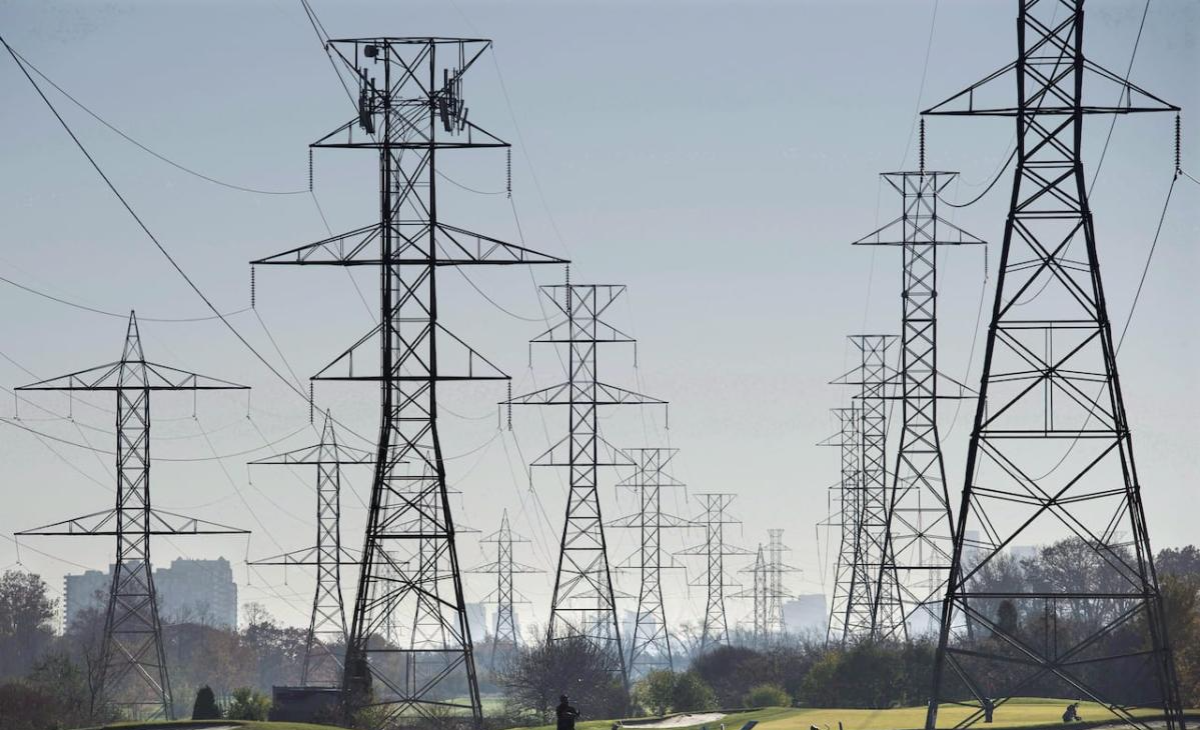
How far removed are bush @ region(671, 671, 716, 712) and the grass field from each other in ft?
60.7

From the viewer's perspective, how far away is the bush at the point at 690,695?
105375 millimetres

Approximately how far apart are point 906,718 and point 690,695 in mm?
37617

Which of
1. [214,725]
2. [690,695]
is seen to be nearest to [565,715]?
[214,725]

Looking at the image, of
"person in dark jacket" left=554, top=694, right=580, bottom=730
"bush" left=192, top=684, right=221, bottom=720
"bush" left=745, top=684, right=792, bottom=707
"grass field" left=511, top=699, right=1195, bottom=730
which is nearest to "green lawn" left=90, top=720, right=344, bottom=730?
"bush" left=192, top=684, right=221, bottom=720

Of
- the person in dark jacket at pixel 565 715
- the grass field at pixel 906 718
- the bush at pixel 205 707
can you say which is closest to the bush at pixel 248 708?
the bush at pixel 205 707

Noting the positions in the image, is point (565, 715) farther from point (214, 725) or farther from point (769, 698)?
point (769, 698)

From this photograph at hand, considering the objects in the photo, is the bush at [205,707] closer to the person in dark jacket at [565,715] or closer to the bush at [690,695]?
the person in dark jacket at [565,715]

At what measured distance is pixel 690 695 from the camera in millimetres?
106125

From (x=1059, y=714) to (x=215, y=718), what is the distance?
96.6 feet

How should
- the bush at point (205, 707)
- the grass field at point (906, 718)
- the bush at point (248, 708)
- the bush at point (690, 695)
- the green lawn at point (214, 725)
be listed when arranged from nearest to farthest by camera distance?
the grass field at point (906, 718), the green lawn at point (214, 725), the bush at point (205, 707), the bush at point (248, 708), the bush at point (690, 695)

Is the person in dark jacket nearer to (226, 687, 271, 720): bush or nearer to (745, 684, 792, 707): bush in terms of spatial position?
(226, 687, 271, 720): bush

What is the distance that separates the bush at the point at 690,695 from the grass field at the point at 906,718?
60.7ft

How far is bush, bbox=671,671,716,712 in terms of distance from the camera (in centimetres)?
10538

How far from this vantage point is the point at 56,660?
119 metres
